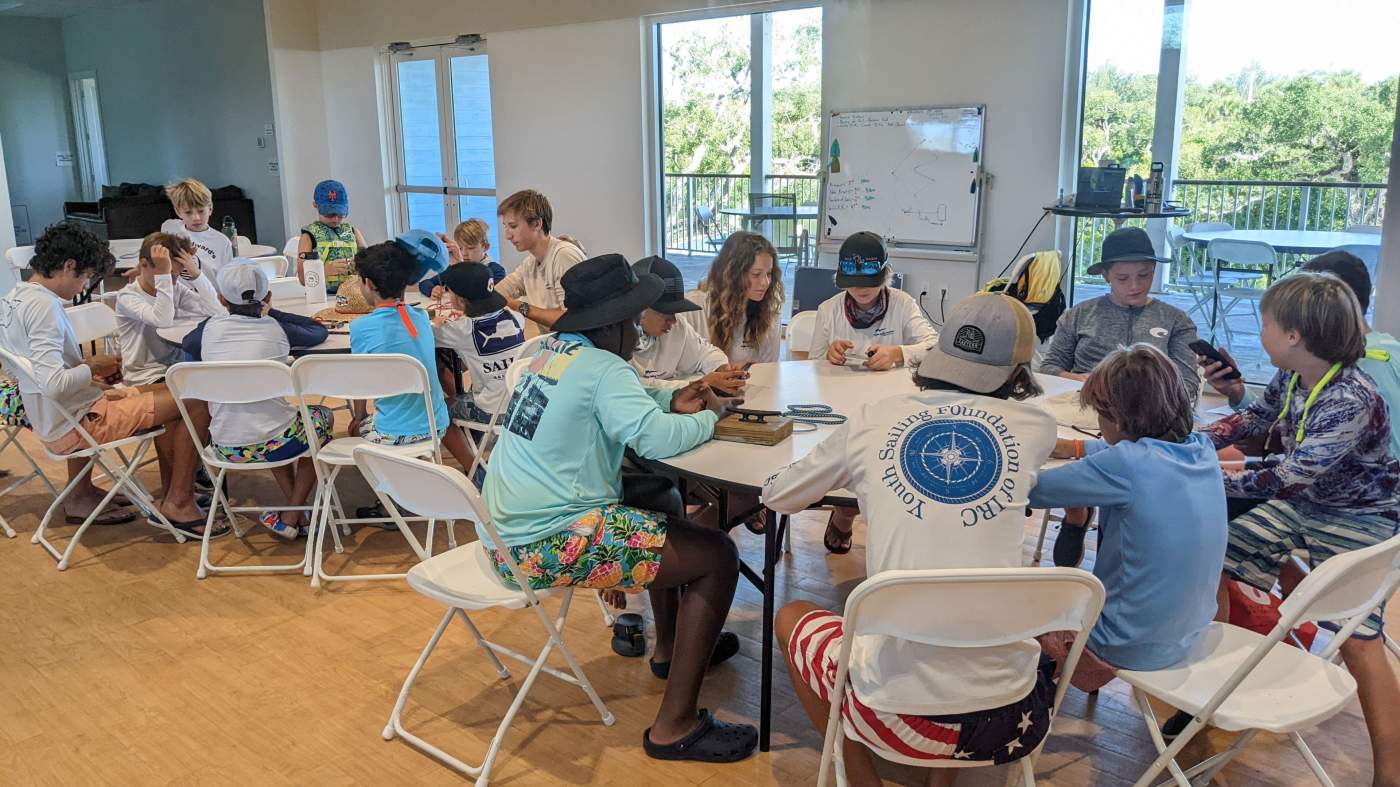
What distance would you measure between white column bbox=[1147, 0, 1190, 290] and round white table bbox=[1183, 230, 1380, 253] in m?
0.36

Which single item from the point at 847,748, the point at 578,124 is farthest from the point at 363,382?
the point at 578,124

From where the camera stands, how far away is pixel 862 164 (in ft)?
24.3

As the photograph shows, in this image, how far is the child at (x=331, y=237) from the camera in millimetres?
5973

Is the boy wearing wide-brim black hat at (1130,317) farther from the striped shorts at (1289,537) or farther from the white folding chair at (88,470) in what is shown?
the white folding chair at (88,470)

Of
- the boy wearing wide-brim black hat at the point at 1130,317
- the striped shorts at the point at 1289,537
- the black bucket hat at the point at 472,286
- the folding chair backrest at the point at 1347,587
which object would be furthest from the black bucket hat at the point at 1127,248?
the black bucket hat at the point at 472,286

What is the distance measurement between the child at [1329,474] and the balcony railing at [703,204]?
5842 millimetres

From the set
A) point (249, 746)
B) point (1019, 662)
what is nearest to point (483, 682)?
point (249, 746)

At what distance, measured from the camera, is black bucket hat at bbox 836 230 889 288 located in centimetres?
380

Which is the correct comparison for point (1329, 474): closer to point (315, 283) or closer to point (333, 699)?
point (333, 699)

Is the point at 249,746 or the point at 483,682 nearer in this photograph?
the point at 249,746

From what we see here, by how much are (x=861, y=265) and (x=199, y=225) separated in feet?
13.2

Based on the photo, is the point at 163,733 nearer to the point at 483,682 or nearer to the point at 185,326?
the point at 483,682

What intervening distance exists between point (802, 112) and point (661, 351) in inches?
188

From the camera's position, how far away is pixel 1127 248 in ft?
12.3
